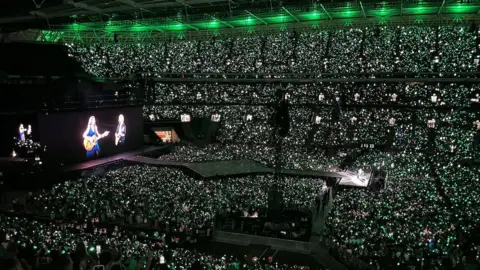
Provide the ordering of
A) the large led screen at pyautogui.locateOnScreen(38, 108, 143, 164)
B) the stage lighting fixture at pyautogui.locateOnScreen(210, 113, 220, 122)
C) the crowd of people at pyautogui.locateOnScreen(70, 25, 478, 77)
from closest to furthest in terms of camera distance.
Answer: the large led screen at pyautogui.locateOnScreen(38, 108, 143, 164)
the crowd of people at pyautogui.locateOnScreen(70, 25, 478, 77)
the stage lighting fixture at pyautogui.locateOnScreen(210, 113, 220, 122)

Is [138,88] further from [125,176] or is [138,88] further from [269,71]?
[125,176]

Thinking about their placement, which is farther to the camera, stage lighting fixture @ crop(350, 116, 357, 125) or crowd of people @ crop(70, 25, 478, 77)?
crowd of people @ crop(70, 25, 478, 77)

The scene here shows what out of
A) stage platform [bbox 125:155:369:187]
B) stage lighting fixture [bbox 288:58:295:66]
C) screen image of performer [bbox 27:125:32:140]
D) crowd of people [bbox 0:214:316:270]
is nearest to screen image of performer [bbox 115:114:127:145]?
stage platform [bbox 125:155:369:187]

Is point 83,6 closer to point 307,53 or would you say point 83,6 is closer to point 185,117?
point 185,117

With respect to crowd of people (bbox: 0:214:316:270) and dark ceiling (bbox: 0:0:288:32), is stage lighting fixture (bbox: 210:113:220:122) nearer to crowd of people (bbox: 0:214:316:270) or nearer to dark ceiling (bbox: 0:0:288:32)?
dark ceiling (bbox: 0:0:288:32)

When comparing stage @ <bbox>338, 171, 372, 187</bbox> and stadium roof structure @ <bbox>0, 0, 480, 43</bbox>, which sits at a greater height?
stadium roof structure @ <bbox>0, 0, 480, 43</bbox>

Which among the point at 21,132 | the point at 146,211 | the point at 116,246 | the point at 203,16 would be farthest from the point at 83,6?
the point at 116,246

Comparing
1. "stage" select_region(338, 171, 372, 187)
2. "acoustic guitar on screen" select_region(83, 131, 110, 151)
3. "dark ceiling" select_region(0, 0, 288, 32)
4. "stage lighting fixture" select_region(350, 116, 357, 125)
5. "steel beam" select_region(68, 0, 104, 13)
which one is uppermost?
"dark ceiling" select_region(0, 0, 288, 32)

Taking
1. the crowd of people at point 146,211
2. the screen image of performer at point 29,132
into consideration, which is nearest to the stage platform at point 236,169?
the crowd of people at point 146,211
